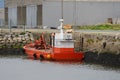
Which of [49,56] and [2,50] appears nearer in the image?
[49,56]

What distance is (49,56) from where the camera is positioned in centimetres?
6400

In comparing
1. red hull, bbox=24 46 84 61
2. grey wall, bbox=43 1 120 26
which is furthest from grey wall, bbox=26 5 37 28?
red hull, bbox=24 46 84 61

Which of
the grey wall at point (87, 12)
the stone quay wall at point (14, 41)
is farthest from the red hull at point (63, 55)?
the grey wall at point (87, 12)

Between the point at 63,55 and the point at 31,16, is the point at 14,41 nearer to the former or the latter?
the point at 63,55

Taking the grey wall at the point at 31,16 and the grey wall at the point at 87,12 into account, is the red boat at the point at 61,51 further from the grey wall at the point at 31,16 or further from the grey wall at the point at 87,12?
the grey wall at the point at 31,16

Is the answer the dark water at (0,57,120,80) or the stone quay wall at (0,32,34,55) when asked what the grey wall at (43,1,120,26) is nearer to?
the stone quay wall at (0,32,34,55)

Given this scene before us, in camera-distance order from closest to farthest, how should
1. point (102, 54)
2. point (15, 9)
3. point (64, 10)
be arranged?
point (102, 54), point (64, 10), point (15, 9)

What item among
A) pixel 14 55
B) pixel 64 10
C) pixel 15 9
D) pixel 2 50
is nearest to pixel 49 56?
pixel 14 55

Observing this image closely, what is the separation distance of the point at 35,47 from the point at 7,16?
3651 cm

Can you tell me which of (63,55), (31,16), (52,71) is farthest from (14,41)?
(52,71)

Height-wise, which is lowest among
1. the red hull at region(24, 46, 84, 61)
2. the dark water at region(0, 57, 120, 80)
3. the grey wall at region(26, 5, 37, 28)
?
the dark water at region(0, 57, 120, 80)

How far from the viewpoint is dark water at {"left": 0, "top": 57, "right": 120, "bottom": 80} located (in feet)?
166

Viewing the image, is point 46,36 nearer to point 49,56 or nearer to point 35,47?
point 35,47

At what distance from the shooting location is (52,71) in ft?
180
